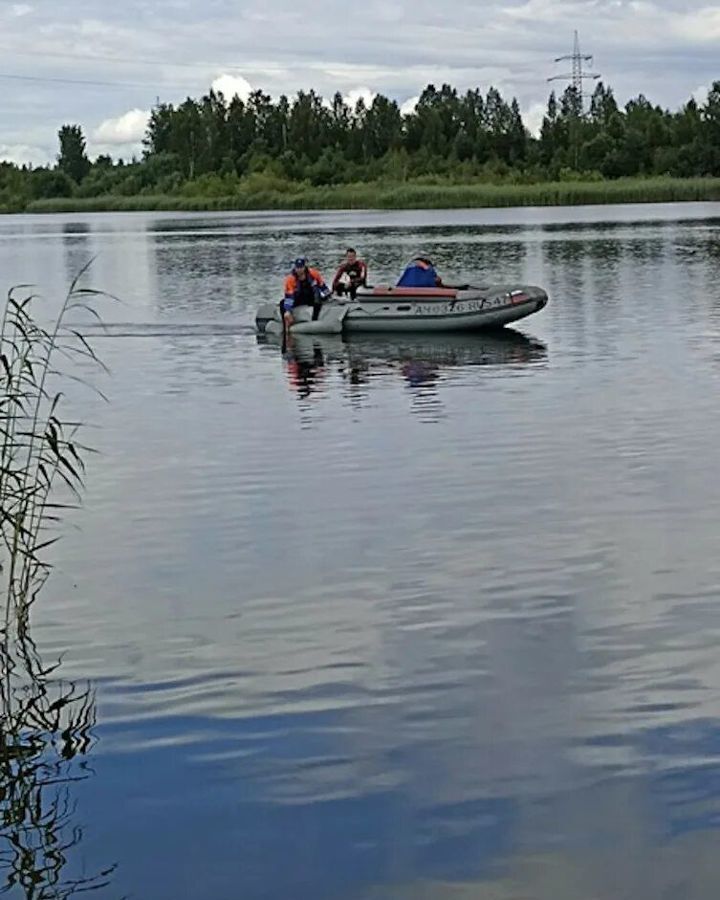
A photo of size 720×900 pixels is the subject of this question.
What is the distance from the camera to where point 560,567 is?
1223cm

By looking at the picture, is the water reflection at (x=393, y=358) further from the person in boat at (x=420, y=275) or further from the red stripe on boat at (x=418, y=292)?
the person in boat at (x=420, y=275)

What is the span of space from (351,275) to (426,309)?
2166 millimetres

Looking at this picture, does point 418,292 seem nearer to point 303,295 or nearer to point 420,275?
point 420,275

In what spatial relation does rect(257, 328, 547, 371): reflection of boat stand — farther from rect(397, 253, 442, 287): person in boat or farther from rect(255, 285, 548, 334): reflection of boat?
rect(397, 253, 442, 287): person in boat

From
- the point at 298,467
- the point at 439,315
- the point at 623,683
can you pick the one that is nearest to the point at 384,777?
the point at 623,683

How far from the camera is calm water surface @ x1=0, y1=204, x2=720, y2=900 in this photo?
7664 mm

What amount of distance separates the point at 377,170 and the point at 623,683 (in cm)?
12380

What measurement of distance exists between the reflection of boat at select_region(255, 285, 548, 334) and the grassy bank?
66.7 m

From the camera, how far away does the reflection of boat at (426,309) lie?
1146 inches

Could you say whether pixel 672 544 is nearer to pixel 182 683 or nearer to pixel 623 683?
pixel 623 683

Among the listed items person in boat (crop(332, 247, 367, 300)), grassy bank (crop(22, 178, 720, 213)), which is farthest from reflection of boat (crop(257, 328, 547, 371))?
grassy bank (crop(22, 178, 720, 213))

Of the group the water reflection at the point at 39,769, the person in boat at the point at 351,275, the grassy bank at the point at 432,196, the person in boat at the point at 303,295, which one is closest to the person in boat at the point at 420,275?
the person in boat at the point at 351,275

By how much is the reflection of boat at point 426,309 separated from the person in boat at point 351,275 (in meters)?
0.50

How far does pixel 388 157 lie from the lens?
443 ft
